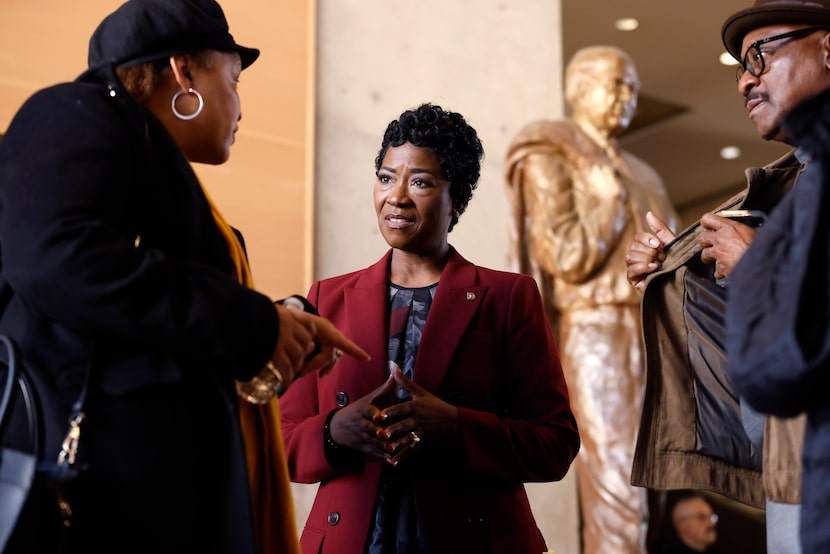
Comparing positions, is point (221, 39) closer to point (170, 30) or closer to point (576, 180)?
point (170, 30)

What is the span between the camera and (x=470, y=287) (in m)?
2.16

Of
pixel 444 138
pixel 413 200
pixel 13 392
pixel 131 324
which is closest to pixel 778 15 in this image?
pixel 444 138

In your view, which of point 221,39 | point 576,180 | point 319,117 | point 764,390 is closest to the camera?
point 764,390

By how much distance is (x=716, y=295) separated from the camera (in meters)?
2.23

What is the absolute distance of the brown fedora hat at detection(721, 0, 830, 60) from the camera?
213 centimetres

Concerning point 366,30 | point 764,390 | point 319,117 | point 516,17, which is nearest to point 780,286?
point 764,390

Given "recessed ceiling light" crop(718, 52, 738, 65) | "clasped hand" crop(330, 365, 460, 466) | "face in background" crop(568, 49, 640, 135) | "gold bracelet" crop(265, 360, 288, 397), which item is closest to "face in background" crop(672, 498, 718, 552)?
"face in background" crop(568, 49, 640, 135)

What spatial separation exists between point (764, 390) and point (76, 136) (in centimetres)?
97

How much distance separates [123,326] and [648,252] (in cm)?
132

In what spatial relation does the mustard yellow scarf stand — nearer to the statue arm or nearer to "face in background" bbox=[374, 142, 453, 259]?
"face in background" bbox=[374, 142, 453, 259]

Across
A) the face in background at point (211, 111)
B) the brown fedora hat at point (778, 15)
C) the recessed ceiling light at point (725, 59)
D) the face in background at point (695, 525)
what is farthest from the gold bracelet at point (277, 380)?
the recessed ceiling light at point (725, 59)

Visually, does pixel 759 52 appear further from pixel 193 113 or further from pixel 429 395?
pixel 193 113

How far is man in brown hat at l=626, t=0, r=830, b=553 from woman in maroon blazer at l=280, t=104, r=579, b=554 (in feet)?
0.82

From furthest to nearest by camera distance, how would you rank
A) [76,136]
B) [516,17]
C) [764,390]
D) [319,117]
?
1. [516,17]
2. [319,117]
3. [76,136]
4. [764,390]
